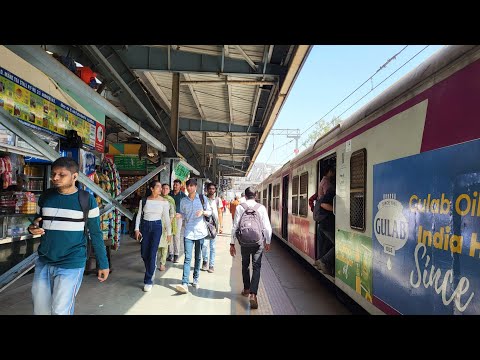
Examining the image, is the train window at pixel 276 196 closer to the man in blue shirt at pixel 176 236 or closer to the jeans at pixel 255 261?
the man in blue shirt at pixel 176 236

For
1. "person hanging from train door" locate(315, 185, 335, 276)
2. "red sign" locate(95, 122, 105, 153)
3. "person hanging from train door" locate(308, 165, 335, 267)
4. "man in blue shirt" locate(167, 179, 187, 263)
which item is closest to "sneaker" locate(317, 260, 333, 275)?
"person hanging from train door" locate(315, 185, 335, 276)

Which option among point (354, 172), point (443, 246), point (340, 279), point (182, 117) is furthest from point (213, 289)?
point (182, 117)

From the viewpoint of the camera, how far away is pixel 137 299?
489 centimetres

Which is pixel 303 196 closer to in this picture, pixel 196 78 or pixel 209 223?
pixel 209 223

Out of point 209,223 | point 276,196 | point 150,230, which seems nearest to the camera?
point 150,230

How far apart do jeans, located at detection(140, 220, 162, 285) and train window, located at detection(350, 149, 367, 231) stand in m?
2.84

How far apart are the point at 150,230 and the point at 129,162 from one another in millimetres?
6770

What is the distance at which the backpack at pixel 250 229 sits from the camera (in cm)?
477

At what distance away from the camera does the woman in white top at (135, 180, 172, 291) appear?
212 inches

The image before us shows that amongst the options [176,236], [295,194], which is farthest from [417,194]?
[176,236]

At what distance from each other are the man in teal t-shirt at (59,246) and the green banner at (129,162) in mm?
8973

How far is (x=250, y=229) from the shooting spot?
15.7ft

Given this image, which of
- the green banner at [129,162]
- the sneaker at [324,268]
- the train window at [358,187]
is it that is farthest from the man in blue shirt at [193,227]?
the green banner at [129,162]

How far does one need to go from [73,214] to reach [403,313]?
108 inches
